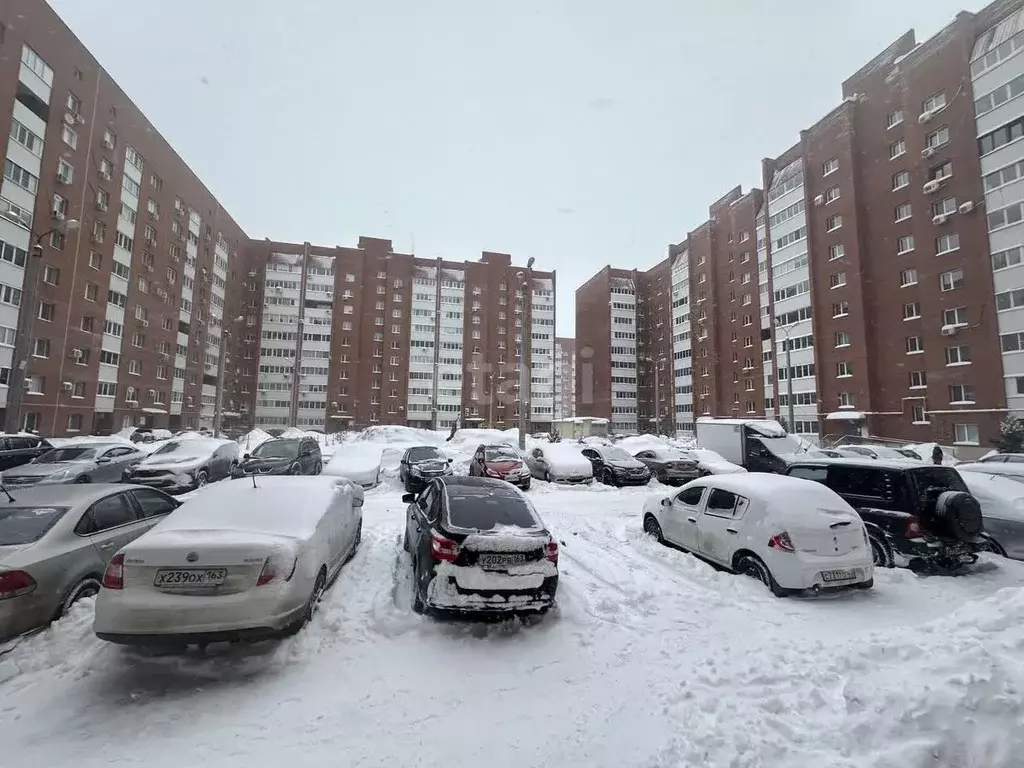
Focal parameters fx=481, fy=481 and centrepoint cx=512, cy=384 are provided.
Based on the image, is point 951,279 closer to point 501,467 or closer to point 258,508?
point 501,467

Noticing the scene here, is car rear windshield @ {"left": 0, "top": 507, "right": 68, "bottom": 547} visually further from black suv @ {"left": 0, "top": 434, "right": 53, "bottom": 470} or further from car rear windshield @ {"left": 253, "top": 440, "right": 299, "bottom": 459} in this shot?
black suv @ {"left": 0, "top": 434, "right": 53, "bottom": 470}

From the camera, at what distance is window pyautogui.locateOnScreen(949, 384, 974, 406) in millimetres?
30109

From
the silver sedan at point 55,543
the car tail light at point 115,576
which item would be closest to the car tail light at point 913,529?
the car tail light at point 115,576

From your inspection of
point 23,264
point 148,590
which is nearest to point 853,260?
point 148,590

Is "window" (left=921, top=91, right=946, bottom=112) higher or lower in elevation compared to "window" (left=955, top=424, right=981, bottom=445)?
higher

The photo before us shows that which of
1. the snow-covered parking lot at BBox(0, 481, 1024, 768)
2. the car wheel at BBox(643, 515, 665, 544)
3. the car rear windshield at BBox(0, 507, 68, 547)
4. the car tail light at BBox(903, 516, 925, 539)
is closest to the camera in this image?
the snow-covered parking lot at BBox(0, 481, 1024, 768)

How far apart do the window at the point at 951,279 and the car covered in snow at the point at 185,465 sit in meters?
42.2

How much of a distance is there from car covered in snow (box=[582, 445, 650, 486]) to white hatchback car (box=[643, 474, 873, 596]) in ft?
32.9

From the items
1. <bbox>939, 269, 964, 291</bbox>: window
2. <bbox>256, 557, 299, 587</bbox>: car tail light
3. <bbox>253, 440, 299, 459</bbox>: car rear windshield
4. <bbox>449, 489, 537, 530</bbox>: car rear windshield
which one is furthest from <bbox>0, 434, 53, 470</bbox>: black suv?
<bbox>939, 269, 964, 291</bbox>: window

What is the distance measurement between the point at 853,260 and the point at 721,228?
22482 millimetres

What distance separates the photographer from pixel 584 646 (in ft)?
15.3

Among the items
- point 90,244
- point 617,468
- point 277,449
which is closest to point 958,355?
point 617,468

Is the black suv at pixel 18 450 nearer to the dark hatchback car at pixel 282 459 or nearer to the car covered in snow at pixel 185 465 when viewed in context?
the car covered in snow at pixel 185 465

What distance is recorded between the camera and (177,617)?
3758mm
